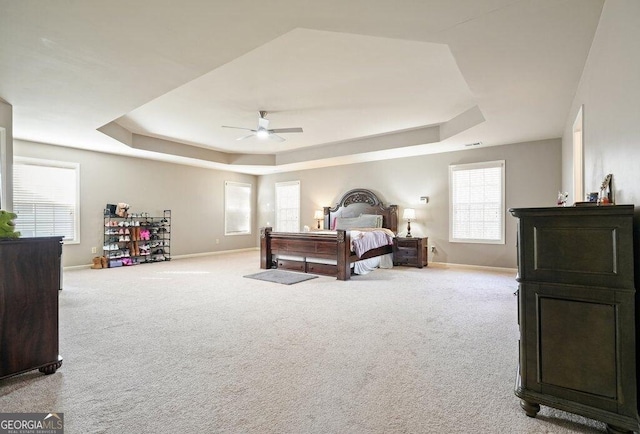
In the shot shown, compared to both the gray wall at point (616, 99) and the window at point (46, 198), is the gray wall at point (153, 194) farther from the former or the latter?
the gray wall at point (616, 99)

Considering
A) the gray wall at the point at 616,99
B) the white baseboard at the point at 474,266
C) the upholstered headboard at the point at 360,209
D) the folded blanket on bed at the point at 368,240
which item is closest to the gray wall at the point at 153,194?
the upholstered headboard at the point at 360,209

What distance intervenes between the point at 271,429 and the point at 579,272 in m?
1.77

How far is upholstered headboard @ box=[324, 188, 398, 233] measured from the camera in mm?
7527

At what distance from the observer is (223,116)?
18.0 ft

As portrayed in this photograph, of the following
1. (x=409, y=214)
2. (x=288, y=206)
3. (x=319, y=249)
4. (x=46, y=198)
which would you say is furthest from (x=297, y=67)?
(x=288, y=206)

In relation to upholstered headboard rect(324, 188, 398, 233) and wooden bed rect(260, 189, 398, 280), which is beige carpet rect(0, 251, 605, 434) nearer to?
wooden bed rect(260, 189, 398, 280)

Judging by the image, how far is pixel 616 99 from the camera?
81.8 inches

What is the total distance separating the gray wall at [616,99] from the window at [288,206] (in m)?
7.30

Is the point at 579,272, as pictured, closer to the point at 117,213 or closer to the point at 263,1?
the point at 263,1

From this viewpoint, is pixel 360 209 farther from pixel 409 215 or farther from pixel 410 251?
pixel 410 251

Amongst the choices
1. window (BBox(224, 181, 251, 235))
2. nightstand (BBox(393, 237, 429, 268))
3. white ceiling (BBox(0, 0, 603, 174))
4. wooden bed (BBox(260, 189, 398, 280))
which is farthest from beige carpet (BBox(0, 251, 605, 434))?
window (BBox(224, 181, 251, 235))

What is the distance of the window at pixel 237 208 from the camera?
9688mm

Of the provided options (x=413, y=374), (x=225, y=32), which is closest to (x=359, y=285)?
(x=413, y=374)

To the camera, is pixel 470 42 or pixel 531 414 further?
pixel 470 42
